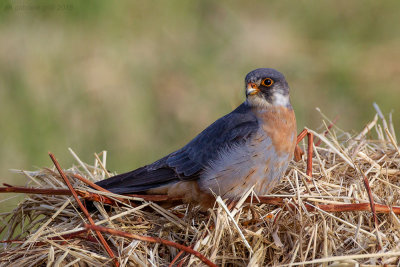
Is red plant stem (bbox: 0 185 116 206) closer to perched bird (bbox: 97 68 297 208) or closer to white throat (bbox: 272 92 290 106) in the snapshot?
perched bird (bbox: 97 68 297 208)

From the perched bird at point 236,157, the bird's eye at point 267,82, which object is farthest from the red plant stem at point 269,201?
the bird's eye at point 267,82

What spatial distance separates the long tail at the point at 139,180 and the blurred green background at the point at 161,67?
7.97 feet

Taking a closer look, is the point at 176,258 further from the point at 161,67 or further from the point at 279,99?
the point at 161,67

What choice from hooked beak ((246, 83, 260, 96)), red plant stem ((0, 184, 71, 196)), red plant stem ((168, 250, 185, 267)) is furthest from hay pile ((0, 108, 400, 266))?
hooked beak ((246, 83, 260, 96))

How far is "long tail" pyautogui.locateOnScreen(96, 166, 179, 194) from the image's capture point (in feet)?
12.9

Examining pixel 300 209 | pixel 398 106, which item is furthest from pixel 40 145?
pixel 398 106

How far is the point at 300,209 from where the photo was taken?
3.34 meters

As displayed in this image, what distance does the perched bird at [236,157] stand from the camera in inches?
155

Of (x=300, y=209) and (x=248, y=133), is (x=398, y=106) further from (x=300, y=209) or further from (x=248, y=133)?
(x=300, y=209)

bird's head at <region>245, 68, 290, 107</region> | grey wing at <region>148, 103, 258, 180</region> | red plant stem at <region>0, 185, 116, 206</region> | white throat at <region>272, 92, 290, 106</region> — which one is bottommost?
red plant stem at <region>0, 185, 116, 206</region>

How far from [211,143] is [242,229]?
1.07m

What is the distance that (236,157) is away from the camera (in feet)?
13.1

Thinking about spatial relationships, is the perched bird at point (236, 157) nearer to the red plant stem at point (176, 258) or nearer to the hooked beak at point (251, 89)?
the hooked beak at point (251, 89)

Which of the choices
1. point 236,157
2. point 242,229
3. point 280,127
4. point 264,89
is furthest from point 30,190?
point 264,89
